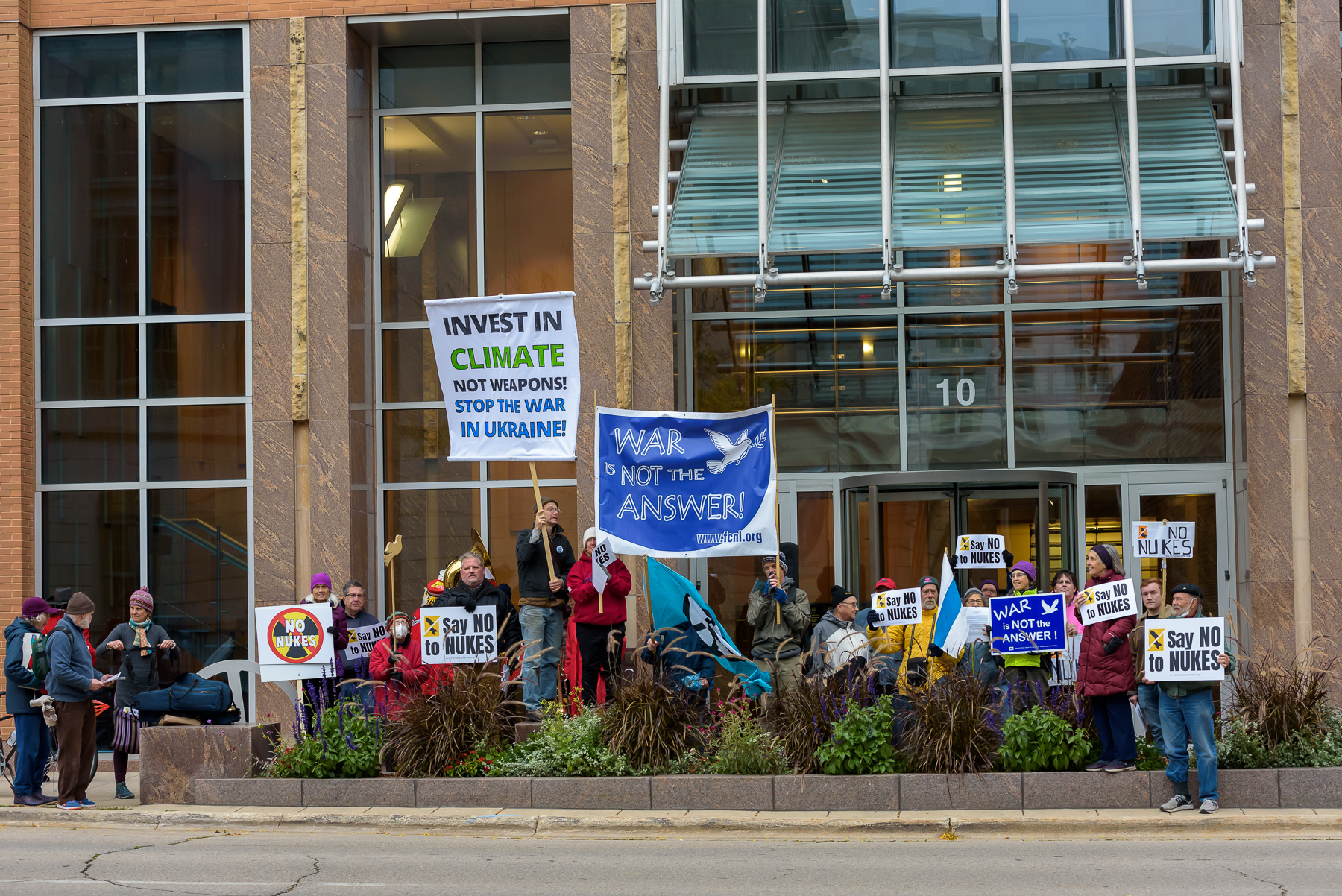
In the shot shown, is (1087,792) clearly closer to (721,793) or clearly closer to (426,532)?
(721,793)

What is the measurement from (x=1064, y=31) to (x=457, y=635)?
386 inches

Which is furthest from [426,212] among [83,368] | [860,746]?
[860,746]

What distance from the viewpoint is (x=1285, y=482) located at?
16422 mm

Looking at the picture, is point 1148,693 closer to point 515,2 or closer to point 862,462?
point 862,462

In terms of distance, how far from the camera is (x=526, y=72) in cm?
1853

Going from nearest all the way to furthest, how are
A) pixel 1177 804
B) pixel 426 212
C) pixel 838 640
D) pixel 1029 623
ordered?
pixel 1177 804 → pixel 1029 623 → pixel 838 640 → pixel 426 212

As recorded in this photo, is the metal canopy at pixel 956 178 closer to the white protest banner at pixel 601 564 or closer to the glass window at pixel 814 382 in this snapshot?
the glass window at pixel 814 382

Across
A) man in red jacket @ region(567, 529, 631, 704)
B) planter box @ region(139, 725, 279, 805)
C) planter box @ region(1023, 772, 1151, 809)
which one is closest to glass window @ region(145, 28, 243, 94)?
man in red jacket @ region(567, 529, 631, 704)

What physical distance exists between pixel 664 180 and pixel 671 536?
4.94 m

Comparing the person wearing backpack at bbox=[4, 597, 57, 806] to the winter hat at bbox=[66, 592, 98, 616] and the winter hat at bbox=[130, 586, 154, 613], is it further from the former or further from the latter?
the winter hat at bbox=[130, 586, 154, 613]

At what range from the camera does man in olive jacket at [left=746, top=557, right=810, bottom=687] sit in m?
13.2

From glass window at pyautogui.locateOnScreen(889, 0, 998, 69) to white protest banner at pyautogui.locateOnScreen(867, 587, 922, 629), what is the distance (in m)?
6.58

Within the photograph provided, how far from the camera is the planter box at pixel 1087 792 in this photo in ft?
36.9

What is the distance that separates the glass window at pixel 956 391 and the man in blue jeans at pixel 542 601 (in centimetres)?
606
